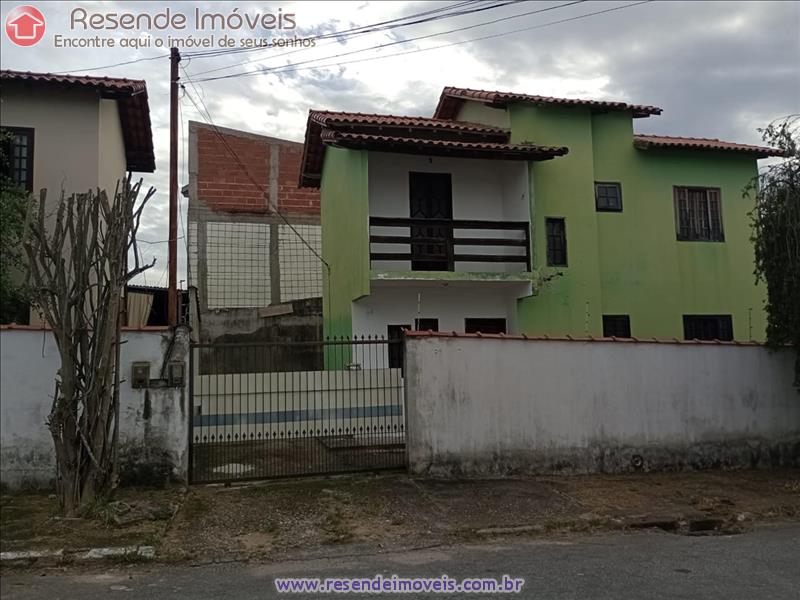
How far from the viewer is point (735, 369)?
10.1m

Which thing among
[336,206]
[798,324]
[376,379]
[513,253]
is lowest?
[376,379]

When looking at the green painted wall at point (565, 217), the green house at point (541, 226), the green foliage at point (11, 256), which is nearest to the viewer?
the green foliage at point (11, 256)

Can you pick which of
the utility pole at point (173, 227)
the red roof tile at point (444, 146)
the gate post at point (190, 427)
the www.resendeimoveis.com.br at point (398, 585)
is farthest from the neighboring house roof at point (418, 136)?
the www.resendeimoveis.com.br at point (398, 585)

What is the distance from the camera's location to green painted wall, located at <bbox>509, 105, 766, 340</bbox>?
46.0 feet

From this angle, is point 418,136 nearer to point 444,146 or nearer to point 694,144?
point 444,146

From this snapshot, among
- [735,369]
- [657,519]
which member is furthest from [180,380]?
[735,369]

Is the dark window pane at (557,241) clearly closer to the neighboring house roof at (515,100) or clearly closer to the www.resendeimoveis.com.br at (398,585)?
the neighboring house roof at (515,100)

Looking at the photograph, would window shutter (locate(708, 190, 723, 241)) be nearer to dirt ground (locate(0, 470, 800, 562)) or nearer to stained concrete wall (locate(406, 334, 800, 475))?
stained concrete wall (locate(406, 334, 800, 475))

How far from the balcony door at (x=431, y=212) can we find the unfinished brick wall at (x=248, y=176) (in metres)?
7.93

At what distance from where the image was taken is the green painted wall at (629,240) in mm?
14008

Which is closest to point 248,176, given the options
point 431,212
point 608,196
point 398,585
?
point 431,212

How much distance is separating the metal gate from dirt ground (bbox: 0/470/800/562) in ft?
2.06

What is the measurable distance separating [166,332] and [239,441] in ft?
8.11

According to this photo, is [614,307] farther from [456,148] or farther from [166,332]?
[166,332]
